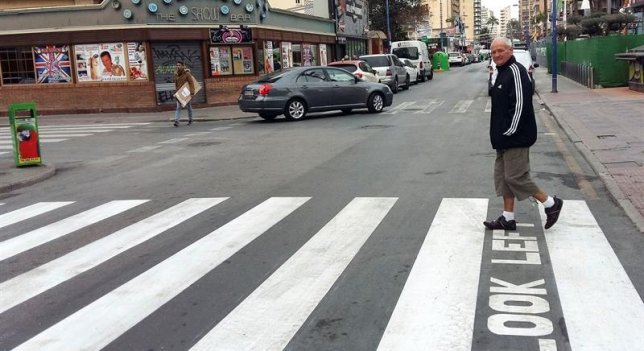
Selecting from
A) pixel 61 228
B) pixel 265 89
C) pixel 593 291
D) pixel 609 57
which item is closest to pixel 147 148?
pixel 265 89

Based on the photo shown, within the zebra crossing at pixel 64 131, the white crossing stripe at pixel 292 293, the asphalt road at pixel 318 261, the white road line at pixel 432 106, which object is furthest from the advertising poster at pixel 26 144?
the white road line at pixel 432 106

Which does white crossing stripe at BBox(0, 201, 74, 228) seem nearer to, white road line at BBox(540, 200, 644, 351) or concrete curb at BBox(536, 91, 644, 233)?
white road line at BBox(540, 200, 644, 351)

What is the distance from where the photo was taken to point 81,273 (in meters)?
5.62

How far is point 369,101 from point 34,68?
1427 centimetres

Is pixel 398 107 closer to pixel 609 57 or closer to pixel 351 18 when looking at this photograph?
pixel 609 57

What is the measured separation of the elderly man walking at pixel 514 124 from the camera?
604 centimetres

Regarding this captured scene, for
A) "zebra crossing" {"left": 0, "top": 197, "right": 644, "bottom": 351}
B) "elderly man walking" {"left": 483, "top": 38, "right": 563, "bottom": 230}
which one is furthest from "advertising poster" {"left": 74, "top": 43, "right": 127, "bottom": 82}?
"elderly man walking" {"left": 483, "top": 38, "right": 563, "bottom": 230}

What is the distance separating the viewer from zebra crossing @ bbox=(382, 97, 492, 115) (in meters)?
20.0

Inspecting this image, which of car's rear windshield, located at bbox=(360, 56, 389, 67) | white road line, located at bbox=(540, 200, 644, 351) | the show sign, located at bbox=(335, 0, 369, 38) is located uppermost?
the show sign, located at bbox=(335, 0, 369, 38)

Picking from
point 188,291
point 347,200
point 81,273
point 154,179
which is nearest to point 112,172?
point 154,179

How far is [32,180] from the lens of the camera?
35.0 feet

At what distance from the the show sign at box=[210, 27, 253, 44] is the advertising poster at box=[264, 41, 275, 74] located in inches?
57.5

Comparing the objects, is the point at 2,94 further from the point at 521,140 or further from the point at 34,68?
the point at 521,140

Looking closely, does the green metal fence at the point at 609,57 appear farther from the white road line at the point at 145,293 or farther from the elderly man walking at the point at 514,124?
the white road line at the point at 145,293
